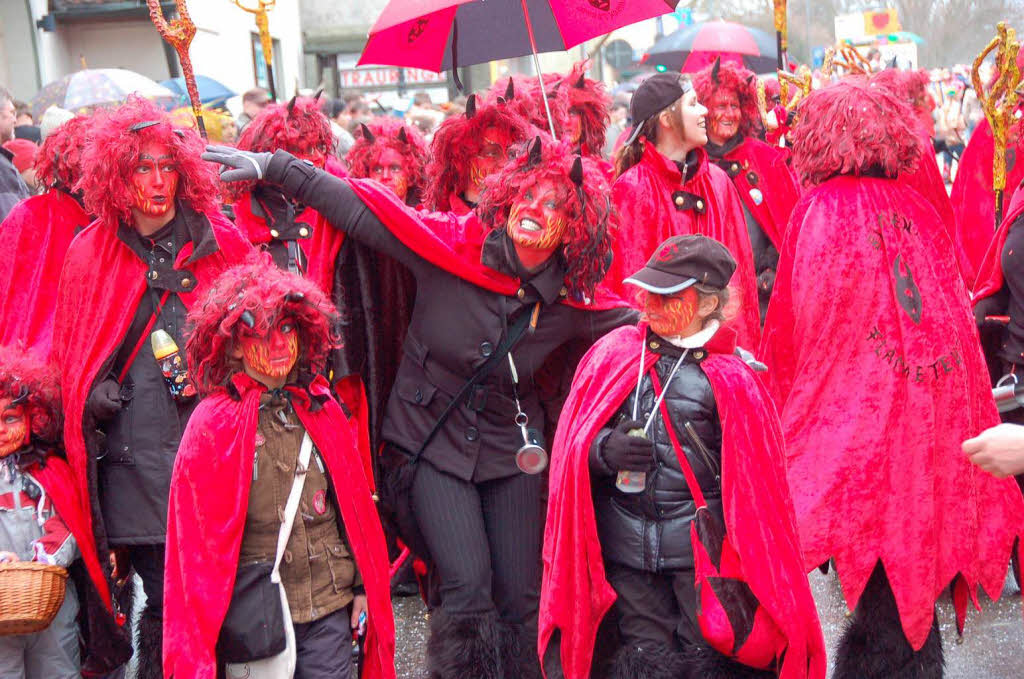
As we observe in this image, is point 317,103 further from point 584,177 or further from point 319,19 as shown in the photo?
point 319,19

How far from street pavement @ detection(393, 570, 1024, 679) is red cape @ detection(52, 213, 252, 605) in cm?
154

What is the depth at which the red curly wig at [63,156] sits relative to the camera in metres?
5.52

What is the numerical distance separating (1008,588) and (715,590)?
304 cm

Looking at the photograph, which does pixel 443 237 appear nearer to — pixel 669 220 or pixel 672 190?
pixel 669 220

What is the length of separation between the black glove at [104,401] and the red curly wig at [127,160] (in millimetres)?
632

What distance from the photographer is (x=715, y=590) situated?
13.0 feet

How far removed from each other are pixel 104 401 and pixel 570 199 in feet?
6.12

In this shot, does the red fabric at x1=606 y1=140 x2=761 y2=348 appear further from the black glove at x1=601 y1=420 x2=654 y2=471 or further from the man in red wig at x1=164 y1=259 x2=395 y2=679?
the man in red wig at x1=164 y1=259 x2=395 y2=679

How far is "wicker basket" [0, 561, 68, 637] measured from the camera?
174 inches

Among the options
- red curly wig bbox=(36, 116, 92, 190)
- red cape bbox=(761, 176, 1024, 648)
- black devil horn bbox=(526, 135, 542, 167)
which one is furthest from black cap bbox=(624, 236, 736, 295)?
red curly wig bbox=(36, 116, 92, 190)

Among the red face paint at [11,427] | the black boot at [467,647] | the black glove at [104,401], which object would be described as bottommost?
the black boot at [467,647]

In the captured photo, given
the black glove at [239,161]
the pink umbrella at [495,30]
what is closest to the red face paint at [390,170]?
the pink umbrella at [495,30]

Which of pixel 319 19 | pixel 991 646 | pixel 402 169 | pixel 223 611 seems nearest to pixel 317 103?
pixel 402 169

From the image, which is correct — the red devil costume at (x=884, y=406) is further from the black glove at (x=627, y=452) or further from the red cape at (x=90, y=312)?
the red cape at (x=90, y=312)
